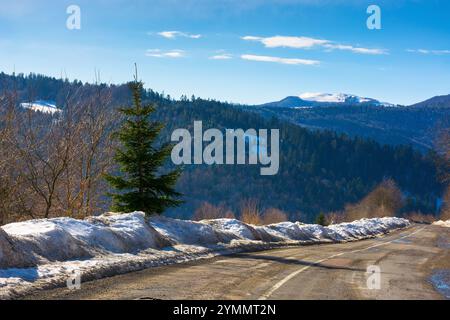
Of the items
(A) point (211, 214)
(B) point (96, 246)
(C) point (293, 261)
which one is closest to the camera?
(B) point (96, 246)

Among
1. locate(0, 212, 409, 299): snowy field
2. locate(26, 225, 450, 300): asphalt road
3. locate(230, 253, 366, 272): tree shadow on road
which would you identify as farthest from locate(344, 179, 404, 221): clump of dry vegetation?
locate(26, 225, 450, 300): asphalt road

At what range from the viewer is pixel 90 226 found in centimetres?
1362

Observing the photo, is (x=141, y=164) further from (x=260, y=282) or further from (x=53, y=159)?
(x=260, y=282)

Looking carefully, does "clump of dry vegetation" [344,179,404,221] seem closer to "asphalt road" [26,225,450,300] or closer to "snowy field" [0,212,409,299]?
"snowy field" [0,212,409,299]

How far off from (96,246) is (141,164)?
6.79 meters

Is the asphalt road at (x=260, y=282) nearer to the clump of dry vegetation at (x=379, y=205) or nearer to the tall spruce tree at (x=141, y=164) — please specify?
the tall spruce tree at (x=141, y=164)

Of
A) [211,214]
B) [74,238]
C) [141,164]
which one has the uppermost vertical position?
[141,164]

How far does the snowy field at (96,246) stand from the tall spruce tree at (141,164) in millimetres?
1548

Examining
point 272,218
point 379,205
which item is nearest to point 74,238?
point 272,218

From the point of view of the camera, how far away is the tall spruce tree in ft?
62.5

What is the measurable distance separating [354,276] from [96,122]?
12488 mm

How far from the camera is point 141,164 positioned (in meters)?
19.3

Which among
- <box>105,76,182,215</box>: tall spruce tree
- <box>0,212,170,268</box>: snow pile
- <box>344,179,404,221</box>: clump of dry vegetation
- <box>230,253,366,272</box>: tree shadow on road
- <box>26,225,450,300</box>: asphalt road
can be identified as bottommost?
<box>344,179,404,221</box>: clump of dry vegetation

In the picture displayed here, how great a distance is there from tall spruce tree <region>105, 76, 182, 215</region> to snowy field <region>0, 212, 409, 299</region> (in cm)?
155
